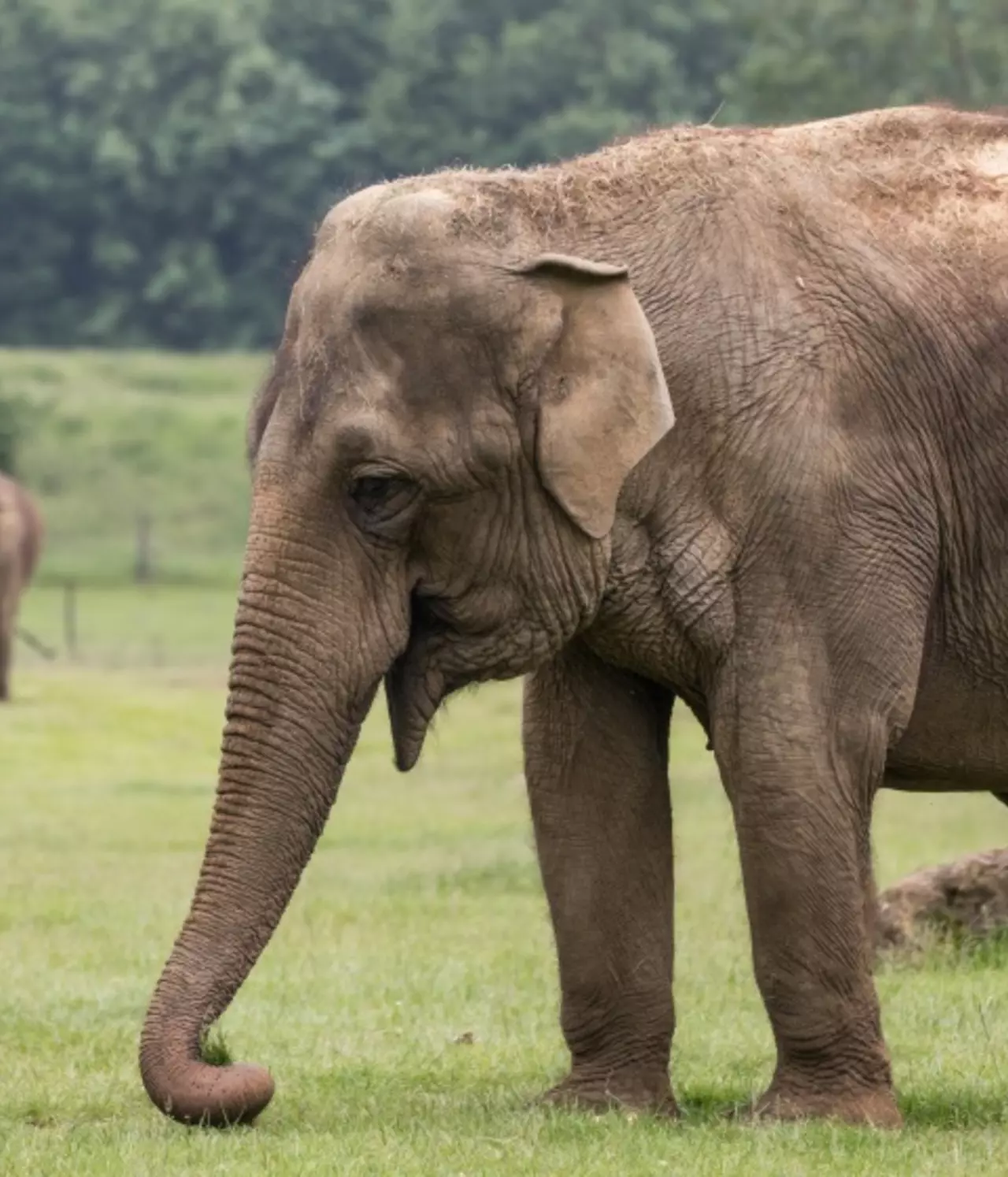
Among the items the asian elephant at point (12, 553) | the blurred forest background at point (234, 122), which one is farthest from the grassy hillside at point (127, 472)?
the asian elephant at point (12, 553)

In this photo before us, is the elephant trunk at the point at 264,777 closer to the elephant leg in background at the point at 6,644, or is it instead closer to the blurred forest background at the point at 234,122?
the elephant leg in background at the point at 6,644

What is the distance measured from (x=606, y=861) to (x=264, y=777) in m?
1.42

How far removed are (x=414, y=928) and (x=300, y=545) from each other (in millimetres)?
6999

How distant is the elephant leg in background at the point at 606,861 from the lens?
8.83m

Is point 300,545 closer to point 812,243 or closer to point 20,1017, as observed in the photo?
point 812,243

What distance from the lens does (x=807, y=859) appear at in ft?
26.7

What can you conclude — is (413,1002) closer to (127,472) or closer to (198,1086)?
(198,1086)

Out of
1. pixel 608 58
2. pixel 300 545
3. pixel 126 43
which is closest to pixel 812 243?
pixel 300 545

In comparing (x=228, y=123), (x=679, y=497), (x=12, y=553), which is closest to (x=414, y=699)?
(x=679, y=497)

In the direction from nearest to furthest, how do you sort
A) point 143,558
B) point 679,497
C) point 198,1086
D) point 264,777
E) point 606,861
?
point 198,1086
point 264,777
point 679,497
point 606,861
point 143,558

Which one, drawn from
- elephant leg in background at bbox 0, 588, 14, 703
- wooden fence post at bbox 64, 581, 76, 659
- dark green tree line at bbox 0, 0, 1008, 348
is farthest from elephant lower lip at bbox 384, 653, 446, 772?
dark green tree line at bbox 0, 0, 1008, 348

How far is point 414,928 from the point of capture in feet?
48.2

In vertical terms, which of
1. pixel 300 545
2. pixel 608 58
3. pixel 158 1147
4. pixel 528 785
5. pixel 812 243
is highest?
pixel 608 58

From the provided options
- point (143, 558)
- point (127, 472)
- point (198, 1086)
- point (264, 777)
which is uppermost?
point (127, 472)
